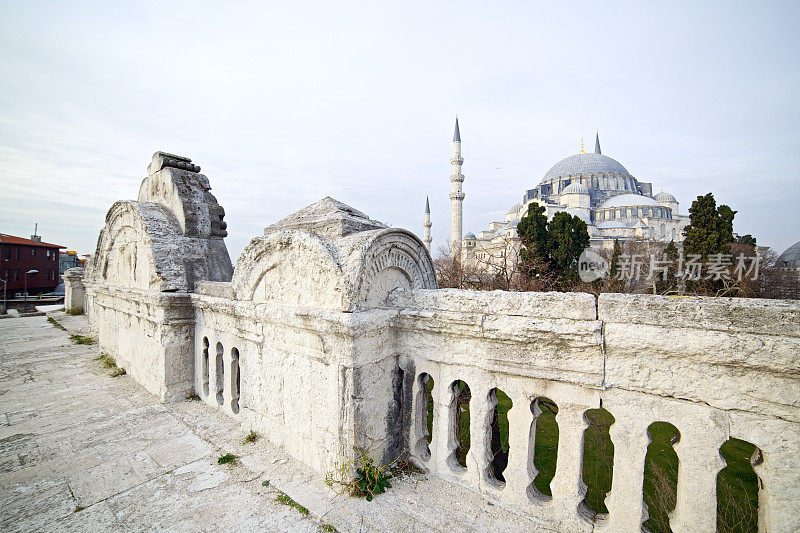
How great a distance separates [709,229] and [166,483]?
872 inches

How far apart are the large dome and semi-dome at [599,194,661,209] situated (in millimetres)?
6243

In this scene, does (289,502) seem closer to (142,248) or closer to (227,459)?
(227,459)

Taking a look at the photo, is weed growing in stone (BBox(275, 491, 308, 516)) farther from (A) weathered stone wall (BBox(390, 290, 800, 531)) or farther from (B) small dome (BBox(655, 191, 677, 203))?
(B) small dome (BBox(655, 191, 677, 203))

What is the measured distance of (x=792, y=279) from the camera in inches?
721

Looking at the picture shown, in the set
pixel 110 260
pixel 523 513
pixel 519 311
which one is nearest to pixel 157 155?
pixel 110 260

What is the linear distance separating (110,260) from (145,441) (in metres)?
4.10

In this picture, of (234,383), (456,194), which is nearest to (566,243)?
(456,194)

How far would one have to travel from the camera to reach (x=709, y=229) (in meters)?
17.1

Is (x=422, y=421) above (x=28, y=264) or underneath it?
underneath

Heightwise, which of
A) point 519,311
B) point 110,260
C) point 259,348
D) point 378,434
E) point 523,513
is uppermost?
point 110,260

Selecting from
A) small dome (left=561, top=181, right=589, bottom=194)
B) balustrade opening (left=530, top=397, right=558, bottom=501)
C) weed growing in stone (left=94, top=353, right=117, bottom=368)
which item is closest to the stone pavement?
weed growing in stone (left=94, top=353, right=117, bottom=368)

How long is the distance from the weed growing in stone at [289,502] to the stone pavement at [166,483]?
28mm

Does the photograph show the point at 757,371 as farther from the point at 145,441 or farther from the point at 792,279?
the point at 792,279

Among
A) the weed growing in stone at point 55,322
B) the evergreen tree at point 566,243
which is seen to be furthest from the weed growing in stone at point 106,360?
Result: the evergreen tree at point 566,243
